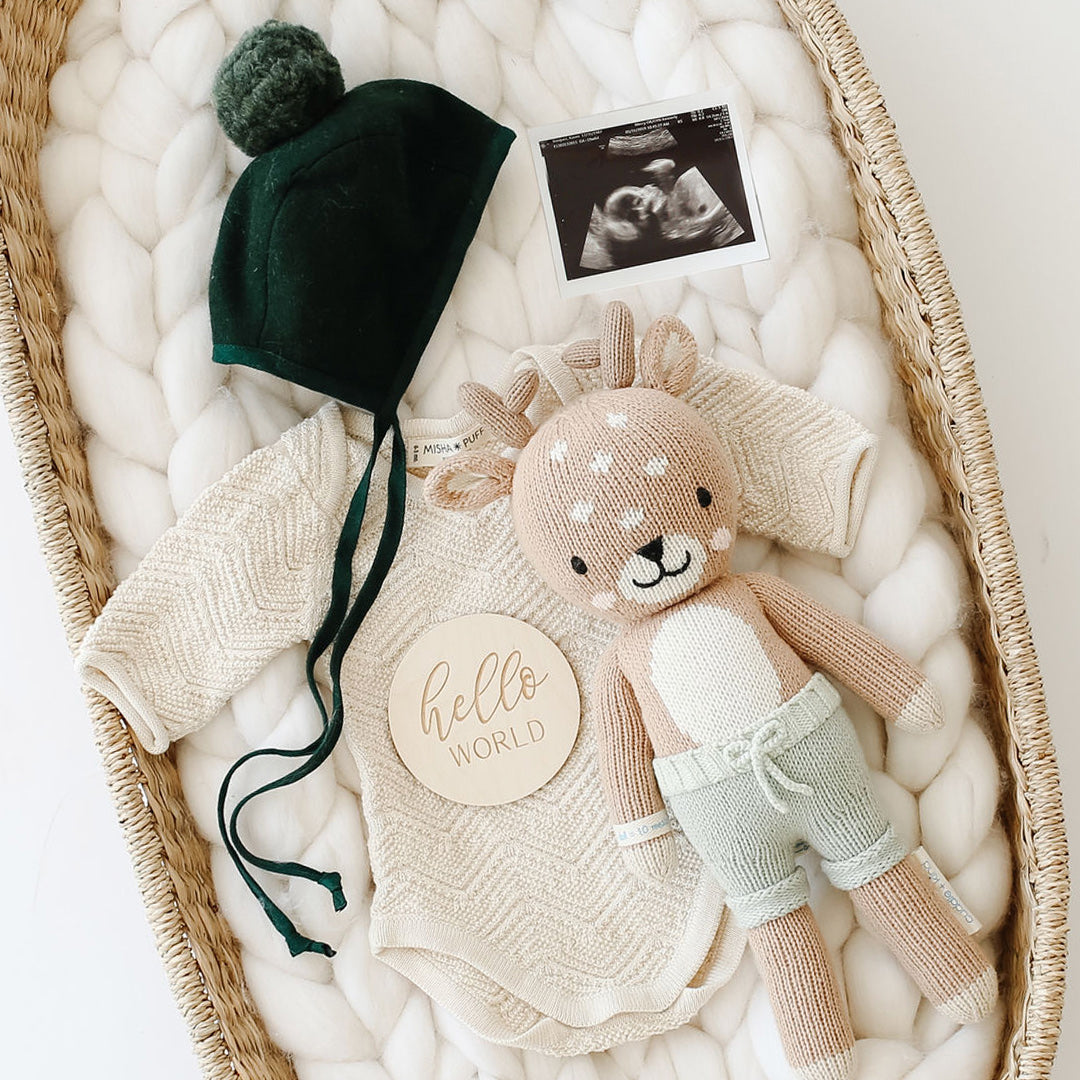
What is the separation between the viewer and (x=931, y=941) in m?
0.91

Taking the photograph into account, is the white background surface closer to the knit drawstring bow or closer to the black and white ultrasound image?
the black and white ultrasound image

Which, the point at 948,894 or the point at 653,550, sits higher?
the point at 653,550

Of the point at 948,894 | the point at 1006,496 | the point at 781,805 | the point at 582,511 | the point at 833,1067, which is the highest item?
the point at 582,511

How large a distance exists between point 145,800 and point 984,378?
970 millimetres

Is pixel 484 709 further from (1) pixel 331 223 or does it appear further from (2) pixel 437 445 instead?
(1) pixel 331 223

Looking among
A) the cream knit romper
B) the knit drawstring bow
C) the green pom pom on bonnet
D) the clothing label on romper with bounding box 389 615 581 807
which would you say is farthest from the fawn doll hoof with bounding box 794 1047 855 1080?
the green pom pom on bonnet

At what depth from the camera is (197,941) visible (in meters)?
0.97

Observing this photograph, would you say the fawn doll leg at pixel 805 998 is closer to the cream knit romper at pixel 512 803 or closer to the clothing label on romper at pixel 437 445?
the cream knit romper at pixel 512 803

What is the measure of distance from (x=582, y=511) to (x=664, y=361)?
0.18 metres

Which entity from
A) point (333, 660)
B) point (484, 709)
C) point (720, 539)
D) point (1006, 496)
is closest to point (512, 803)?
point (484, 709)

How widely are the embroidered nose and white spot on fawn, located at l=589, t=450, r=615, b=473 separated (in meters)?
0.07

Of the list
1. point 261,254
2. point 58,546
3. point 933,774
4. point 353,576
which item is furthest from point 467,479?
point 933,774

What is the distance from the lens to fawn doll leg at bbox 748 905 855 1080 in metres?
0.90

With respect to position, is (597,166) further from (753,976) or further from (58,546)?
(753,976)
